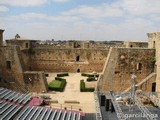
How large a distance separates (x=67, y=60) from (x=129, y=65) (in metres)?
9.96

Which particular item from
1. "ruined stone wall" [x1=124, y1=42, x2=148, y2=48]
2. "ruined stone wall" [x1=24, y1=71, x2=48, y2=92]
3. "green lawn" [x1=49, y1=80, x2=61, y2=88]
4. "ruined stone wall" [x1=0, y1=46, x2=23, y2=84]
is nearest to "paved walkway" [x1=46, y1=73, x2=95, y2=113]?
"green lawn" [x1=49, y1=80, x2=61, y2=88]

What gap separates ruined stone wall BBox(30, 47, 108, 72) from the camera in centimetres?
3822

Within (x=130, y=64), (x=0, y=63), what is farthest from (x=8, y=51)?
(x=130, y=64)

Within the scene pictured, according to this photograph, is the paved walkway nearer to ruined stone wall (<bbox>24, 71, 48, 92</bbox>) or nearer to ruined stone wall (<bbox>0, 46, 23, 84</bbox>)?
ruined stone wall (<bbox>24, 71, 48, 92</bbox>)

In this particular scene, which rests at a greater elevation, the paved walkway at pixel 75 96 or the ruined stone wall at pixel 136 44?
the ruined stone wall at pixel 136 44

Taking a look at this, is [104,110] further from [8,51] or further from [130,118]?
[8,51]

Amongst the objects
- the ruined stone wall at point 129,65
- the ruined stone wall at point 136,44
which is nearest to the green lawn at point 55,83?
the ruined stone wall at point 129,65

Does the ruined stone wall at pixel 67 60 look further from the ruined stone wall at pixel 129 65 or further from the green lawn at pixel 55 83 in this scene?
the ruined stone wall at pixel 129 65

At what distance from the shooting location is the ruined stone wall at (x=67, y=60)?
38.2m

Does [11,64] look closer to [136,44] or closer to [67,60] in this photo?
[67,60]

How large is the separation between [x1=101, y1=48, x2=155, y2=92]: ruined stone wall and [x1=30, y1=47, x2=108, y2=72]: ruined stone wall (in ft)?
22.2

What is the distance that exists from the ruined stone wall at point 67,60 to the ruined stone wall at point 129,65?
22.2ft

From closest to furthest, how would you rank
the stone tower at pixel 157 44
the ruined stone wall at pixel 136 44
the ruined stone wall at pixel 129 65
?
1. the stone tower at pixel 157 44
2. the ruined stone wall at pixel 129 65
3. the ruined stone wall at pixel 136 44

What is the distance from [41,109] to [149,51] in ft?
49.7
